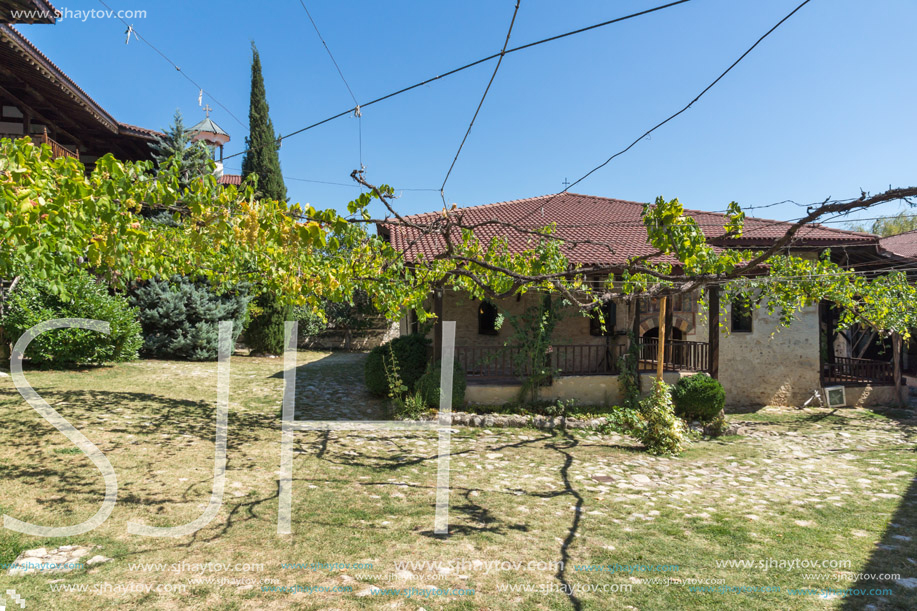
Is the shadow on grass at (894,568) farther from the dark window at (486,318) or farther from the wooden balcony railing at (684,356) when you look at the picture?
the dark window at (486,318)

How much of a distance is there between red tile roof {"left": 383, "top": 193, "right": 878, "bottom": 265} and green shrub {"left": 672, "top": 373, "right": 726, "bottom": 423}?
2.72m

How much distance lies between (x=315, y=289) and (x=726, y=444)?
737cm

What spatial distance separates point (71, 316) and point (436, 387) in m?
8.69

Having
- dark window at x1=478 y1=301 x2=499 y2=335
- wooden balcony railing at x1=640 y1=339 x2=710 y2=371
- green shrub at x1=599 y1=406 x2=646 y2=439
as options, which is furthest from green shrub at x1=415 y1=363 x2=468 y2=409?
wooden balcony railing at x1=640 y1=339 x2=710 y2=371

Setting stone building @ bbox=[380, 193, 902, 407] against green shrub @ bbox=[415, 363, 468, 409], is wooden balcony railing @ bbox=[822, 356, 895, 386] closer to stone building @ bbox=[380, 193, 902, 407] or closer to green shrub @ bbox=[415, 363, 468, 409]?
stone building @ bbox=[380, 193, 902, 407]

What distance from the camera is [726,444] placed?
27.7ft

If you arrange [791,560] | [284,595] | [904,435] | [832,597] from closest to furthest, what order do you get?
1. [284,595]
2. [832,597]
3. [791,560]
4. [904,435]

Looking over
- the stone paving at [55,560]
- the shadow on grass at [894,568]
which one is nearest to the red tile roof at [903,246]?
the shadow on grass at [894,568]

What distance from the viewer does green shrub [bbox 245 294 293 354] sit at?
17344 mm

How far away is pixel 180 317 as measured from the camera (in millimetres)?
14078

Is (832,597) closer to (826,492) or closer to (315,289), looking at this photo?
(826,492)

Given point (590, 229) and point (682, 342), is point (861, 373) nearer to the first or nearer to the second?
point (682, 342)

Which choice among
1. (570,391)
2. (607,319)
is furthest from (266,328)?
(607,319)

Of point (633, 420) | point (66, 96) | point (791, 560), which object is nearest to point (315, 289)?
point (633, 420)
